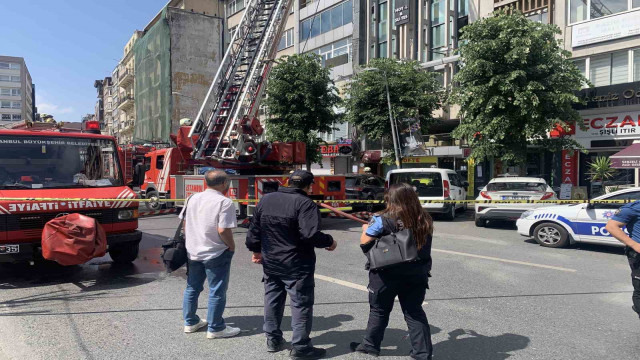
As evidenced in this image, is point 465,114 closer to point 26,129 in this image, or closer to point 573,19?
point 573,19

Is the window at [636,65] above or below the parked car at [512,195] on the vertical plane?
above

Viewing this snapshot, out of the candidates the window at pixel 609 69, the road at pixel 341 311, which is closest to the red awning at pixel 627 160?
the window at pixel 609 69

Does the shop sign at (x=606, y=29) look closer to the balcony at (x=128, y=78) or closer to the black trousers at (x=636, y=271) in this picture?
the black trousers at (x=636, y=271)

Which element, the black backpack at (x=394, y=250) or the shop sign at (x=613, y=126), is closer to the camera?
the black backpack at (x=394, y=250)

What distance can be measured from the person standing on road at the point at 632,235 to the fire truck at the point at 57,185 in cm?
629

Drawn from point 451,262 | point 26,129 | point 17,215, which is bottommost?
point 451,262

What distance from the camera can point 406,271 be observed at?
11.1 ft

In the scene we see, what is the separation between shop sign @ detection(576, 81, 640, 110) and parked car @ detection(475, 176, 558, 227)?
7213 mm

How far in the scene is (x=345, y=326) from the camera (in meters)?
4.56

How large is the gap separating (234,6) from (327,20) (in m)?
14.4

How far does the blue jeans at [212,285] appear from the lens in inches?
160

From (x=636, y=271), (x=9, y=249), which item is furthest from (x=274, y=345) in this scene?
(x=9, y=249)

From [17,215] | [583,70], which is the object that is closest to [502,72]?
[583,70]

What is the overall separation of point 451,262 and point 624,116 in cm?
1411
